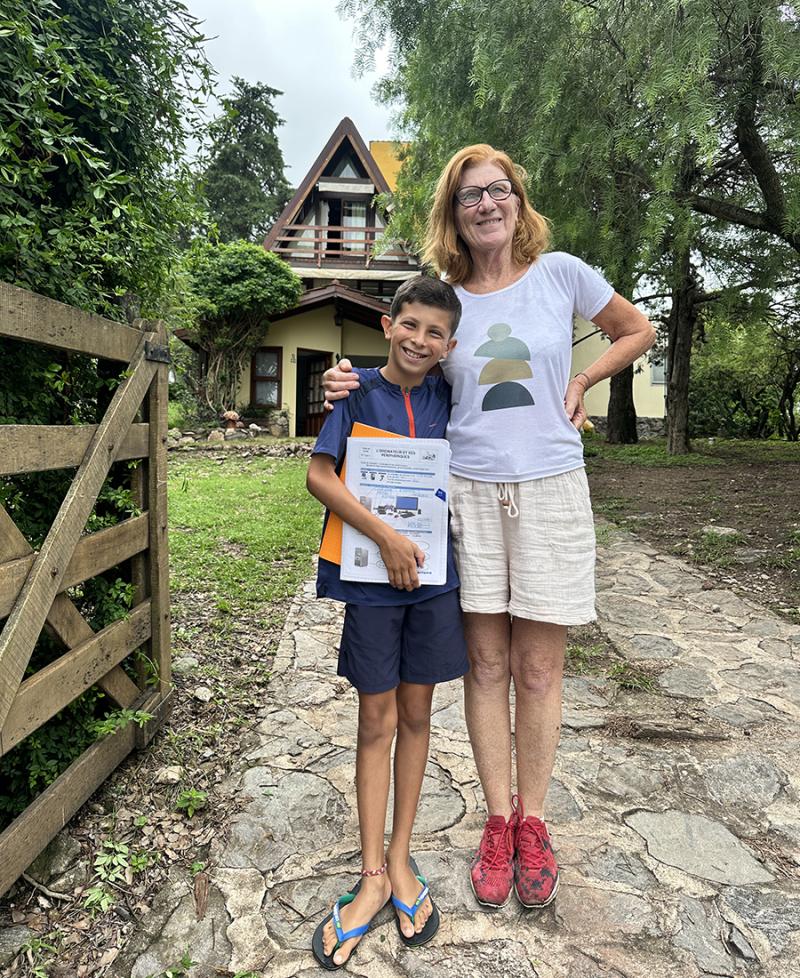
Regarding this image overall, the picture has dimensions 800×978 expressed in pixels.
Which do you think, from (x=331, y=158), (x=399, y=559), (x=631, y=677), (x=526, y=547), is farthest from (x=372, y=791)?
(x=331, y=158)

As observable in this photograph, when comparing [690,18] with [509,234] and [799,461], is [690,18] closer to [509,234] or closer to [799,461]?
Answer: [509,234]

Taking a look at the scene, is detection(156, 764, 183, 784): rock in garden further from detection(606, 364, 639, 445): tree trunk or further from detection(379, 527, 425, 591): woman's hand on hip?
detection(606, 364, 639, 445): tree trunk

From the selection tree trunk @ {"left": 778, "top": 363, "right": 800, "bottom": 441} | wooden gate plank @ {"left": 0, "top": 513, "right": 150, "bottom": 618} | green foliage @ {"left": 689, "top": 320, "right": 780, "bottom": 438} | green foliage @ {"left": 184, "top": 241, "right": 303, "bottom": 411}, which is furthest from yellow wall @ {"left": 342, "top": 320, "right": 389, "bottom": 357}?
wooden gate plank @ {"left": 0, "top": 513, "right": 150, "bottom": 618}

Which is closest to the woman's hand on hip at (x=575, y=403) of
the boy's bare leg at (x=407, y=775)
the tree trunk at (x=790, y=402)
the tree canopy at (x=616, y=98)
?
the boy's bare leg at (x=407, y=775)

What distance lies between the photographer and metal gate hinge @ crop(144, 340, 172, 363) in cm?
239

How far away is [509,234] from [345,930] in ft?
6.17

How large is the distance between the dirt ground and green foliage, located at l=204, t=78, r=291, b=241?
69.7 feet

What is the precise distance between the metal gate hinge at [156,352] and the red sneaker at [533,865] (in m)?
2.00

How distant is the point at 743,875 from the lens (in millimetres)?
1929

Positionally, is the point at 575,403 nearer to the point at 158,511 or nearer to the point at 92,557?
the point at 92,557

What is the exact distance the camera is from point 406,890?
1736 mm

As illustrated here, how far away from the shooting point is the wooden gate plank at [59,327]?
1.58 metres

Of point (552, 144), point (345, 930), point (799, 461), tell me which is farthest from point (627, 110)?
point (799, 461)

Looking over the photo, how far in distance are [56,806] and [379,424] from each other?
1.45 m
